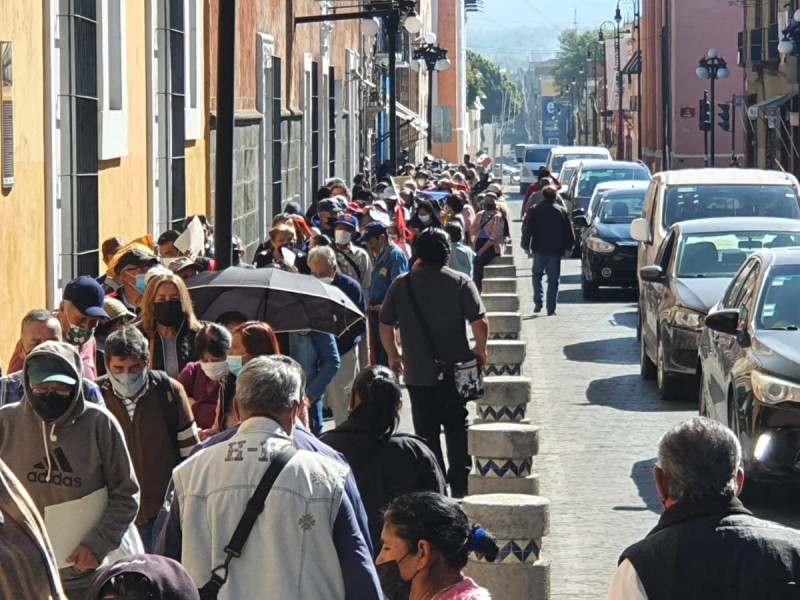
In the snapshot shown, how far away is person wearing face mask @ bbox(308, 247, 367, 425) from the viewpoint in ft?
43.6

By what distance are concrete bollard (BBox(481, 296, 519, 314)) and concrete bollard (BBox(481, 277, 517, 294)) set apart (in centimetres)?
126

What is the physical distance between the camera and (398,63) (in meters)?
64.4

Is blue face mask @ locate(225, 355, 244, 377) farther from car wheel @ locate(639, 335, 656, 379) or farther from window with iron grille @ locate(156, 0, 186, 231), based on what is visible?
window with iron grille @ locate(156, 0, 186, 231)

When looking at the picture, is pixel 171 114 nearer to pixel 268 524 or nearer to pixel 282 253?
pixel 282 253

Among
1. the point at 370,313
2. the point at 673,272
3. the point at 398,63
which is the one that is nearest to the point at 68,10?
the point at 370,313

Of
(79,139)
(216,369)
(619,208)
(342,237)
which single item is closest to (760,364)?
(216,369)

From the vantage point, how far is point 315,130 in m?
35.8

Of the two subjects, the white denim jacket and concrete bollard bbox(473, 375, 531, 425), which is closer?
the white denim jacket

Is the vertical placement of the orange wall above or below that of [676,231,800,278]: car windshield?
above

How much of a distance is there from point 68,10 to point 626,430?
18.2 ft

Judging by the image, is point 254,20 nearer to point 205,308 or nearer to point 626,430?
point 626,430

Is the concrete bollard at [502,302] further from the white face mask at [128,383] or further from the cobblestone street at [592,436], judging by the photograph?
the white face mask at [128,383]

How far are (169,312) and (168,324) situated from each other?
0.07 meters

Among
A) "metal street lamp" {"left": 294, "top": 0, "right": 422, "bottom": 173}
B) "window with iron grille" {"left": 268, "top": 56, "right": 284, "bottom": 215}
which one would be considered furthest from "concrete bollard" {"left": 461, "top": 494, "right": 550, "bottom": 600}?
"metal street lamp" {"left": 294, "top": 0, "right": 422, "bottom": 173}
